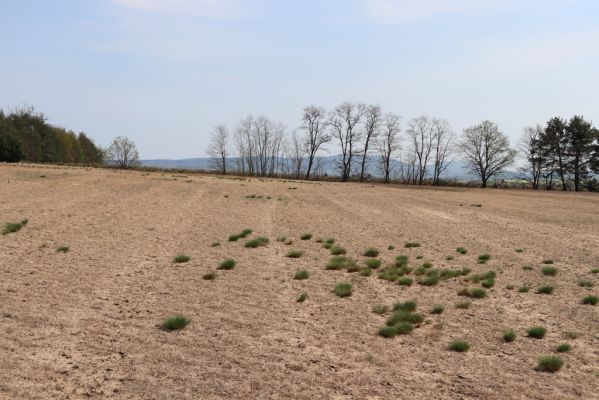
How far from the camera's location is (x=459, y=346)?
708 centimetres

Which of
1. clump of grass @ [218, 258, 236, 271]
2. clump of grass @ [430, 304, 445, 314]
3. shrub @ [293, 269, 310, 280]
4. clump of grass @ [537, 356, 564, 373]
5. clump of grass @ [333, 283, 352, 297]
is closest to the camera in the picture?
clump of grass @ [537, 356, 564, 373]

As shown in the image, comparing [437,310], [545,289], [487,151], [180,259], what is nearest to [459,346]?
[437,310]

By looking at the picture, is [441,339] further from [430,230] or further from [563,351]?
[430,230]

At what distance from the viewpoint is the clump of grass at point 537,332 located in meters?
7.71

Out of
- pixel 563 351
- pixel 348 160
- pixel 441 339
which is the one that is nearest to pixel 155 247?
pixel 441 339

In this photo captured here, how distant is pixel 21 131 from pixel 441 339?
89947 millimetres

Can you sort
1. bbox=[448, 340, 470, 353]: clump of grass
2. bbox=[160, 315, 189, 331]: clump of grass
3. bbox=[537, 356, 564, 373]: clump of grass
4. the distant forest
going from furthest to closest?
the distant forest, bbox=[160, 315, 189, 331]: clump of grass, bbox=[448, 340, 470, 353]: clump of grass, bbox=[537, 356, 564, 373]: clump of grass

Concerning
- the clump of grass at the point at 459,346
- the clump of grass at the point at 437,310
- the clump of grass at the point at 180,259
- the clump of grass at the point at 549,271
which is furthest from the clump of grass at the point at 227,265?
the clump of grass at the point at 549,271

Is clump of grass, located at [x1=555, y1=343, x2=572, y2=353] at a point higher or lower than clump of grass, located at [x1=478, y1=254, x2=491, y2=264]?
lower

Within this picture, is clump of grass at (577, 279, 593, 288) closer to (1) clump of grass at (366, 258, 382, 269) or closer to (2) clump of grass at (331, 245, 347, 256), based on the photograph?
(1) clump of grass at (366, 258, 382, 269)

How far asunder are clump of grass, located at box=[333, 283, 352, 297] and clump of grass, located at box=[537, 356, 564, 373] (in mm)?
3954

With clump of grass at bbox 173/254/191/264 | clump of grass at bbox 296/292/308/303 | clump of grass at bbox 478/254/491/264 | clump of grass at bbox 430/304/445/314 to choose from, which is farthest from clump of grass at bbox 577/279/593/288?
clump of grass at bbox 173/254/191/264

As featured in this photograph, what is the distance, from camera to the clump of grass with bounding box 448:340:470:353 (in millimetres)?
7059

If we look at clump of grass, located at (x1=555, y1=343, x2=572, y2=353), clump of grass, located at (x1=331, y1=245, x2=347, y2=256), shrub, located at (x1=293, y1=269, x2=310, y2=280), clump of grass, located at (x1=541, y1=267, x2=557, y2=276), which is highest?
clump of grass, located at (x1=331, y1=245, x2=347, y2=256)
